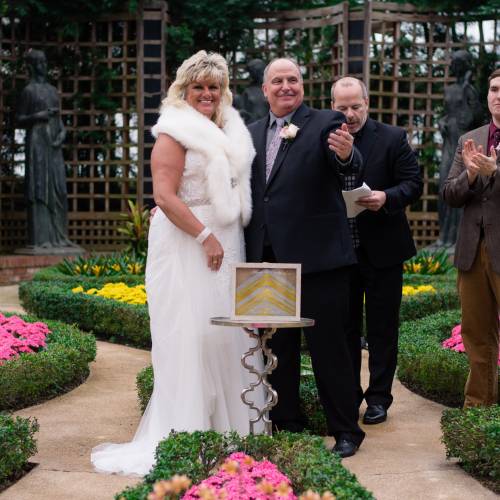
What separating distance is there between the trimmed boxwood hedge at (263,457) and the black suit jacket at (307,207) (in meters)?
0.84

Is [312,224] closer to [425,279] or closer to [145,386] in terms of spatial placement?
[145,386]

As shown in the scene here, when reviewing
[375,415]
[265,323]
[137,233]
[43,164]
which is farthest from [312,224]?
[43,164]

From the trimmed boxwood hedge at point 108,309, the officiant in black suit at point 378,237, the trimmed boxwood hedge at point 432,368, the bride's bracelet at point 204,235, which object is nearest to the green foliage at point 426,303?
the trimmed boxwood hedge at point 108,309

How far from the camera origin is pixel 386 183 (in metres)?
4.72

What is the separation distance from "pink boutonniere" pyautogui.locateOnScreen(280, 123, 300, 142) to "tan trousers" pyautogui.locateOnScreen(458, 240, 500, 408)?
1070 millimetres

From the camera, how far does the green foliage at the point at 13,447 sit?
3592mm

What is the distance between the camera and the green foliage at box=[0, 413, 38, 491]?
11.8ft

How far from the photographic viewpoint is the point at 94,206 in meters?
14.3

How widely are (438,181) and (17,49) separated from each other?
6.55m

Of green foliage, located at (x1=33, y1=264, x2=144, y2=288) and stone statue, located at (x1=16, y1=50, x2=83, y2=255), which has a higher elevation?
stone statue, located at (x1=16, y1=50, x2=83, y2=255)

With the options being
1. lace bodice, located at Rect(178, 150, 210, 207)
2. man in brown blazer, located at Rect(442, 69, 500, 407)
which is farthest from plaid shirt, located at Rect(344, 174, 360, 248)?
lace bodice, located at Rect(178, 150, 210, 207)

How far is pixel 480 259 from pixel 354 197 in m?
0.66

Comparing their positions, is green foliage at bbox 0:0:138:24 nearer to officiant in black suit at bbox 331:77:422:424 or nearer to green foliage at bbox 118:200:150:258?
green foliage at bbox 118:200:150:258

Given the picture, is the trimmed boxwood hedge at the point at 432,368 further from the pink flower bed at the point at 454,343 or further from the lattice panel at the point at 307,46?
the lattice panel at the point at 307,46
